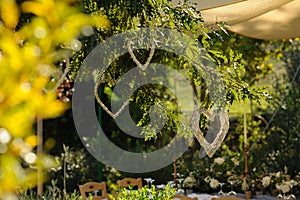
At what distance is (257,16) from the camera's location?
652 cm

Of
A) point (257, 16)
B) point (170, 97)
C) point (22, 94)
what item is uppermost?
point (257, 16)

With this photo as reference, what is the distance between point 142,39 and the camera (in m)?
3.55

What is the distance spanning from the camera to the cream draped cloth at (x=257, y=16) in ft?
16.5

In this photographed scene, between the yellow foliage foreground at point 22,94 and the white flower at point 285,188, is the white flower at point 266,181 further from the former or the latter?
the yellow foliage foreground at point 22,94

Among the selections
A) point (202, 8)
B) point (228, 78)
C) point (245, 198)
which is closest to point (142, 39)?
point (228, 78)

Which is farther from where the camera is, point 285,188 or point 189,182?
point 189,182

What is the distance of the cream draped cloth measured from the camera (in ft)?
16.5

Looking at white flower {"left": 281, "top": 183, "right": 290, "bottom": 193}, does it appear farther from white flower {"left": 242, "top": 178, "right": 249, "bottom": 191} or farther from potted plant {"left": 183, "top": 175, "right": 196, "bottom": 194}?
potted plant {"left": 183, "top": 175, "right": 196, "bottom": 194}

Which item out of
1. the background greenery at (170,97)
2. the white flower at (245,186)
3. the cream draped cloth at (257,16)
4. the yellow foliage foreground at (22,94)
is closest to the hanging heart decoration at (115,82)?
the background greenery at (170,97)

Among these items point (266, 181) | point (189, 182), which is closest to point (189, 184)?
point (189, 182)

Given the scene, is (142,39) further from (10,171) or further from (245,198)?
(245,198)

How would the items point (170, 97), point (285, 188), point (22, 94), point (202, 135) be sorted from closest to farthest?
point (22, 94) < point (202, 135) < point (285, 188) < point (170, 97)

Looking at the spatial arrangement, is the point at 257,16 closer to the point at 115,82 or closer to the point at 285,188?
the point at 285,188

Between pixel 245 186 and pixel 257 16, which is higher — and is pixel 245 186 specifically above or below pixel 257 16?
below
